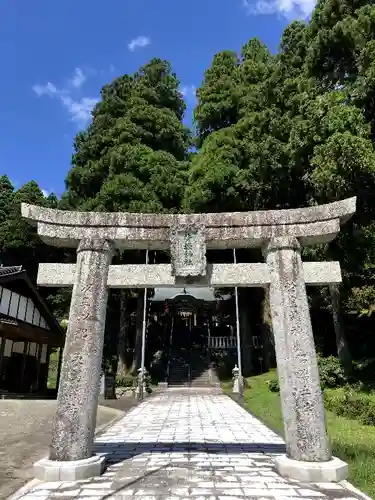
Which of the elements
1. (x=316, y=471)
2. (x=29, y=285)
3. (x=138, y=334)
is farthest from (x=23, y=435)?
(x=138, y=334)

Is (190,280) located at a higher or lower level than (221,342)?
lower

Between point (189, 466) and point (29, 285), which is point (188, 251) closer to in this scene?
point (189, 466)

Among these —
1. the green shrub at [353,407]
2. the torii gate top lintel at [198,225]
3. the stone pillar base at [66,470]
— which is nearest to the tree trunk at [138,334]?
the green shrub at [353,407]

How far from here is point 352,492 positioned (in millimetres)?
5309

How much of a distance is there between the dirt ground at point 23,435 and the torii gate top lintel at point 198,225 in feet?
12.9

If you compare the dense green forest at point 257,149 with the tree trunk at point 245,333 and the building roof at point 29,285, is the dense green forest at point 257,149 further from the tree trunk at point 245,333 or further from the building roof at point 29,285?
the tree trunk at point 245,333

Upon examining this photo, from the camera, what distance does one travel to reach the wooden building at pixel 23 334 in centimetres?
1814

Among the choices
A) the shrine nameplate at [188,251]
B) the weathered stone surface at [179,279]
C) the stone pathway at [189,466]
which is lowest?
the stone pathway at [189,466]

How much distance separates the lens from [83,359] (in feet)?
20.9

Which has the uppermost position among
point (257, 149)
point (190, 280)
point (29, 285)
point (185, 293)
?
point (257, 149)

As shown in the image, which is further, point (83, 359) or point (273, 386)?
point (273, 386)

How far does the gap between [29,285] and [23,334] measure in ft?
8.23

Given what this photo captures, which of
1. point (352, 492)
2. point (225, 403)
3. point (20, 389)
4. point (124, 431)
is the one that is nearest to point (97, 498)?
point (352, 492)

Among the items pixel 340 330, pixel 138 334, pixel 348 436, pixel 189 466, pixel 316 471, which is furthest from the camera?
pixel 138 334
